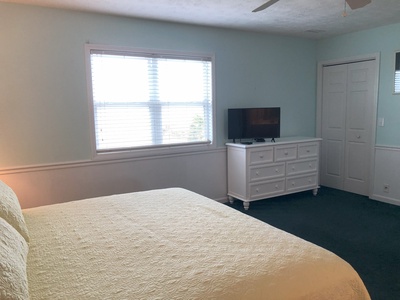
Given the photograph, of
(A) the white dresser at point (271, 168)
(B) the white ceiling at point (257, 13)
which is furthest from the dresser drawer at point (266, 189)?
(B) the white ceiling at point (257, 13)

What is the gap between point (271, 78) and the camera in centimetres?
478

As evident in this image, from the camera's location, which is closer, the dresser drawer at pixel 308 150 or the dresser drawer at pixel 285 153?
the dresser drawer at pixel 285 153

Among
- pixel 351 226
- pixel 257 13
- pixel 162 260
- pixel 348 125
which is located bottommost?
pixel 351 226

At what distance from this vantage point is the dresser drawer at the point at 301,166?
4.50 meters

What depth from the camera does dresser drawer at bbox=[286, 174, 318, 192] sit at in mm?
4523

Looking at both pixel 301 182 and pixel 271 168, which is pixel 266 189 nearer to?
pixel 271 168

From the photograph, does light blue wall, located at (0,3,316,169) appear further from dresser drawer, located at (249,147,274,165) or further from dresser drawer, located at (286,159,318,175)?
dresser drawer, located at (286,159,318,175)

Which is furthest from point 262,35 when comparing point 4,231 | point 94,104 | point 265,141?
point 4,231

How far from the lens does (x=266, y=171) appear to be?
14.1ft

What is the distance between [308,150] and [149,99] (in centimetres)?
247

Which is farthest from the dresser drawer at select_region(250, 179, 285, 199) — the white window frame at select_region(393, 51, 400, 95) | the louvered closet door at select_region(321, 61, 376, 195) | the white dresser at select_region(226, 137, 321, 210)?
the white window frame at select_region(393, 51, 400, 95)

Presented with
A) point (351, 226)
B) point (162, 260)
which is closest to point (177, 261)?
point (162, 260)

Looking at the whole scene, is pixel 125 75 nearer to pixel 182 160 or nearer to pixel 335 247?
pixel 182 160

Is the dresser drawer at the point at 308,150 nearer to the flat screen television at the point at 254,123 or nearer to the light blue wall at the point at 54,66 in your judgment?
the flat screen television at the point at 254,123
